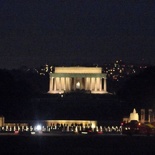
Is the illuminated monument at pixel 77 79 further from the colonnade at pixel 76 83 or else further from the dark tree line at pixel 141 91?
the dark tree line at pixel 141 91

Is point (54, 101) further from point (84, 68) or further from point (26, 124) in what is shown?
point (84, 68)

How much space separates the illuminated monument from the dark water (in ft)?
334

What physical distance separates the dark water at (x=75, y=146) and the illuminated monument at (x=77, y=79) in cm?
10186

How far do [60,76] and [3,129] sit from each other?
88.2 meters

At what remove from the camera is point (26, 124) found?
9775 centimetres

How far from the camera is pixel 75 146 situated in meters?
64.3

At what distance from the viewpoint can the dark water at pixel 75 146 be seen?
2323 inches

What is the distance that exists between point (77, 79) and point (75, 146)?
11538 centimetres

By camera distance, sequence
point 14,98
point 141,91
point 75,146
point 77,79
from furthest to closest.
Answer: point 77,79
point 141,91
point 14,98
point 75,146

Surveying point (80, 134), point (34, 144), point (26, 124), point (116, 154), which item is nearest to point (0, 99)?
point (26, 124)

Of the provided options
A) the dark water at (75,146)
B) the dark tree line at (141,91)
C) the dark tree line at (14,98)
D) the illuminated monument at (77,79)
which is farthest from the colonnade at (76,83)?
the dark water at (75,146)

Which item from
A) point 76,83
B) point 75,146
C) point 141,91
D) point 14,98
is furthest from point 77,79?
point 75,146

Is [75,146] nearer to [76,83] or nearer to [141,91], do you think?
[141,91]

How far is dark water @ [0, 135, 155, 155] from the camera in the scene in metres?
59.0
